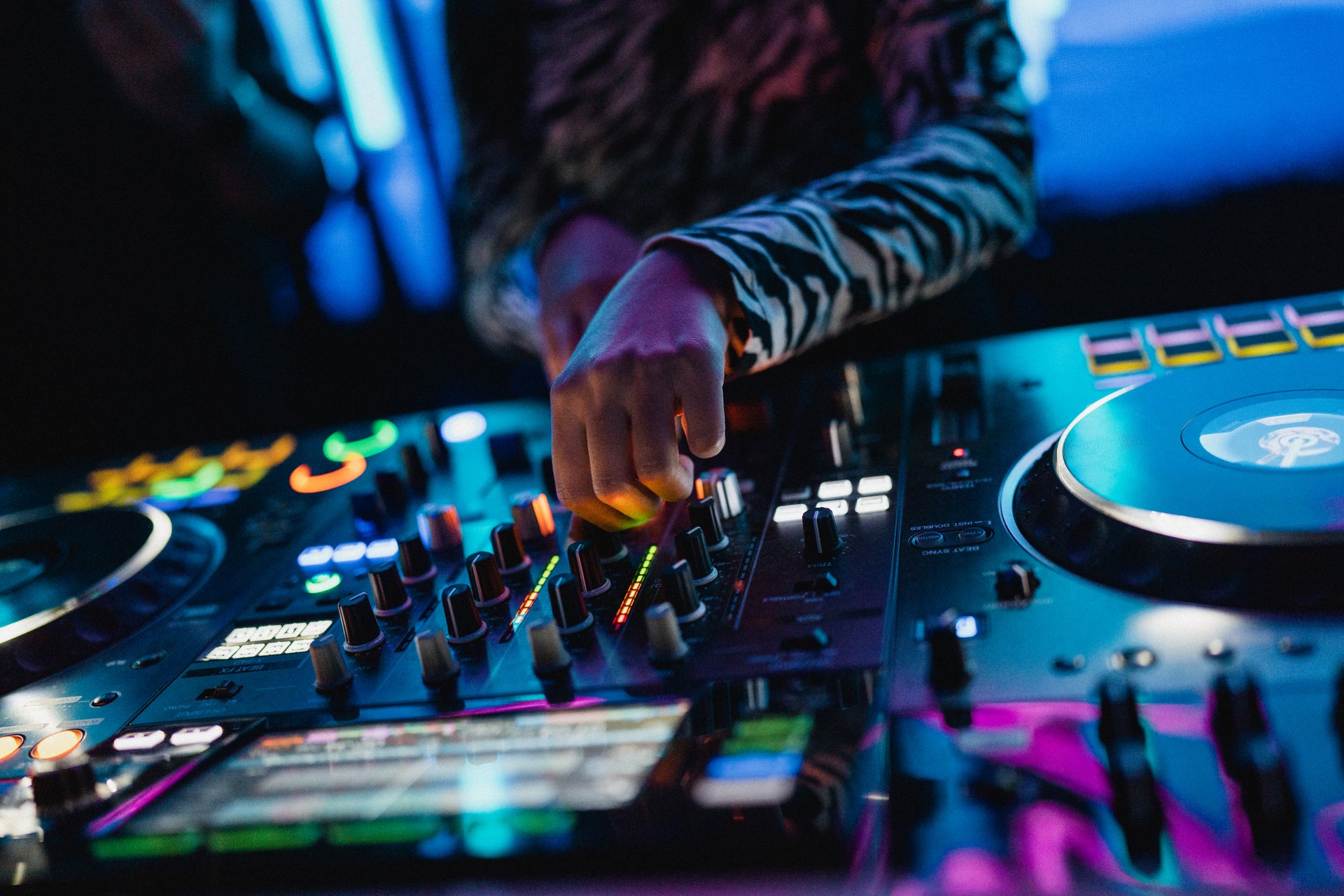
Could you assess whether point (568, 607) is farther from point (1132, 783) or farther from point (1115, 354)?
point (1115, 354)

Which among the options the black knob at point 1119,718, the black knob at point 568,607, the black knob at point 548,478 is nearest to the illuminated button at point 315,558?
the black knob at point 548,478

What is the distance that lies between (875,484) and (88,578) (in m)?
0.75

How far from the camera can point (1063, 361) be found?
0.97m

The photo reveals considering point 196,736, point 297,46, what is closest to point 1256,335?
point 196,736

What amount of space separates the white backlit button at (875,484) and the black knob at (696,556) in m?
0.17

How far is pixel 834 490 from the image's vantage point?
810mm

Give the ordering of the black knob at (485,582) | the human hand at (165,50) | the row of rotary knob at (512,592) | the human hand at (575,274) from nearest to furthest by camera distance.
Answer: the row of rotary knob at (512,592)
the black knob at (485,582)
the human hand at (575,274)
the human hand at (165,50)

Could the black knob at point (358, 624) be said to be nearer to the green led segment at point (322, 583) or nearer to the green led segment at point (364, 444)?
the green led segment at point (322, 583)

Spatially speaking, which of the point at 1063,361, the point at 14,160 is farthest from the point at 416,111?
the point at 1063,361

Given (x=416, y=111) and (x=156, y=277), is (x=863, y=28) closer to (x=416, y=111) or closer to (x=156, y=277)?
(x=416, y=111)

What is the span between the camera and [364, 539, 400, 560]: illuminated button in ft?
2.86

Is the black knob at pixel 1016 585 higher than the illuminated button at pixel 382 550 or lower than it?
lower

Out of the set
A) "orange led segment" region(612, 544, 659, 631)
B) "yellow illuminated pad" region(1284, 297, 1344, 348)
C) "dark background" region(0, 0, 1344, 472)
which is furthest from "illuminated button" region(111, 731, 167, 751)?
"dark background" region(0, 0, 1344, 472)

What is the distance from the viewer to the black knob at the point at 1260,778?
395mm
